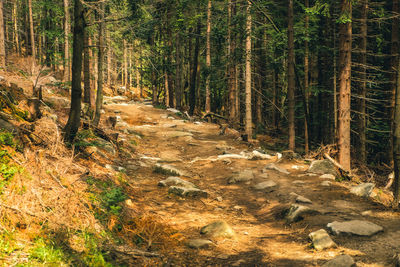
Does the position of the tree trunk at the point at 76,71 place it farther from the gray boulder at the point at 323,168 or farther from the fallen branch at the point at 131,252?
the gray boulder at the point at 323,168

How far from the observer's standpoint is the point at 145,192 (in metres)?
6.92

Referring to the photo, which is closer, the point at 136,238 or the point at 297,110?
the point at 136,238

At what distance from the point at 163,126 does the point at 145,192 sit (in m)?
12.0

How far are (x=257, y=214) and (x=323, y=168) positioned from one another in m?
3.82

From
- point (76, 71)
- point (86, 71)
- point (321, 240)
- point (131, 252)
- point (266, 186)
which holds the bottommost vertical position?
point (266, 186)

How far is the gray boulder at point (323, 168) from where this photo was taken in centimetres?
903

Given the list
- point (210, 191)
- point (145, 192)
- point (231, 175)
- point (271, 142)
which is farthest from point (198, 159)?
point (271, 142)

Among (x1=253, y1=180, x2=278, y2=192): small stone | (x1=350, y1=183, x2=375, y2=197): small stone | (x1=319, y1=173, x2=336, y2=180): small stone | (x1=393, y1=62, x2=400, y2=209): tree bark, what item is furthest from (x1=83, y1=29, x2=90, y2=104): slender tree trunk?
(x1=393, y1=62, x2=400, y2=209): tree bark

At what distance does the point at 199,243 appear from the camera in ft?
14.8

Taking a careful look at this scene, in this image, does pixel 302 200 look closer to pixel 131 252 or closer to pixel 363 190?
pixel 363 190

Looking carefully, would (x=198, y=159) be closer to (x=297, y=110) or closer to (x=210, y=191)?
(x=210, y=191)

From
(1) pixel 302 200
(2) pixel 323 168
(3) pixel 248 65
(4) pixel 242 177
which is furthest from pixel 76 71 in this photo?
(3) pixel 248 65

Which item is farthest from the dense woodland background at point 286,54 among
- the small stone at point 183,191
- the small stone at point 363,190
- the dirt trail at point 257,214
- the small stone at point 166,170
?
the small stone at point 166,170

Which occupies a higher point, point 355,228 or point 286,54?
point 286,54
